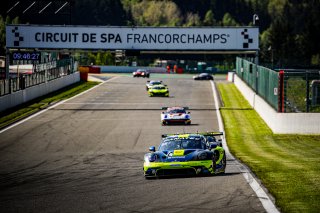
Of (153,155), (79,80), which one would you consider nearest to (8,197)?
(153,155)

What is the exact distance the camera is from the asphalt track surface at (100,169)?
15.2m

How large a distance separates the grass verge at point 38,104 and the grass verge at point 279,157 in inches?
453

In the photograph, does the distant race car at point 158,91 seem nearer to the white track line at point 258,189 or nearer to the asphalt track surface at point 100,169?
the asphalt track surface at point 100,169

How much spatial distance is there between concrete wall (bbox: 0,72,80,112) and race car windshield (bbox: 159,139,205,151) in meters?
27.3

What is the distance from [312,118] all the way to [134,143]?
7.96 m

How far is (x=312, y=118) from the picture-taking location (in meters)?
34.4

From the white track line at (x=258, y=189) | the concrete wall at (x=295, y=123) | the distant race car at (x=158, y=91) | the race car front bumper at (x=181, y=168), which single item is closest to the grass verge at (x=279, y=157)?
the white track line at (x=258, y=189)

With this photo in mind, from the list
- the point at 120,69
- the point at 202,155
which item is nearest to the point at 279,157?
the point at 202,155

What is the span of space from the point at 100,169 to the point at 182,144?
10.5 ft

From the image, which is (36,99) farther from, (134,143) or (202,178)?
(202,178)

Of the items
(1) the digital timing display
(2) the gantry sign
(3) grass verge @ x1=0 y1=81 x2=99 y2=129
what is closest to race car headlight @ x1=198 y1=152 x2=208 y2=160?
(3) grass verge @ x1=0 y1=81 x2=99 y2=129

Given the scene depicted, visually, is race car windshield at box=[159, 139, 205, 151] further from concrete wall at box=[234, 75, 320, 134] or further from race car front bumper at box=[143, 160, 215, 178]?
concrete wall at box=[234, 75, 320, 134]

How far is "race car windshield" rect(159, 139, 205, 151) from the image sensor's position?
20562 millimetres

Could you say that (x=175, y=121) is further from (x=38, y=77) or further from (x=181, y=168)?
(x=38, y=77)
